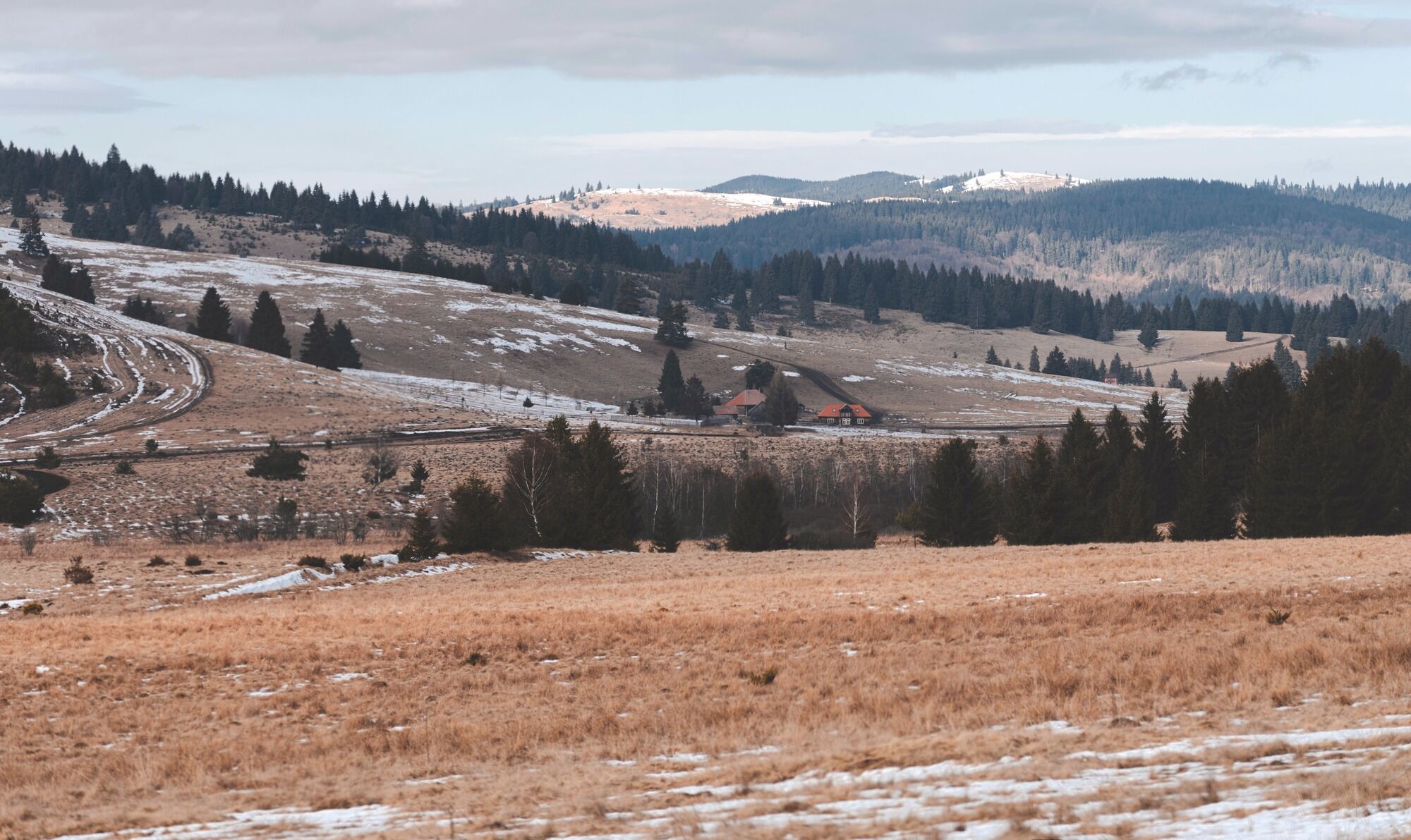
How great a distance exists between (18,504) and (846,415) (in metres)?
102

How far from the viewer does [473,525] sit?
2085 inches

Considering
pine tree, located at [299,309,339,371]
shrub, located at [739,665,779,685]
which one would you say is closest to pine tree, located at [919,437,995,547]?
shrub, located at [739,665,779,685]

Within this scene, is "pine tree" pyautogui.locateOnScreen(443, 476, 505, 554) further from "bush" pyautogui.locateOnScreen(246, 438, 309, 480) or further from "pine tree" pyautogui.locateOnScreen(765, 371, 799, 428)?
"pine tree" pyautogui.locateOnScreen(765, 371, 799, 428)

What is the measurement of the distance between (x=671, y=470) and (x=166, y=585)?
194ft

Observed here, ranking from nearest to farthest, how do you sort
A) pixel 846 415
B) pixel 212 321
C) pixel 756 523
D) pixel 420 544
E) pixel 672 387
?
1. pixel 420 544
2. pixel 756 523
3. pixel 846 415
4. pixel 672 387
5. pixel 212 321

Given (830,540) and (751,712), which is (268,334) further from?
(751,712)

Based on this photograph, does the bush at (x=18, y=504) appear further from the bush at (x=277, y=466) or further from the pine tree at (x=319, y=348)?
the pine tree at (x=319, y=348)

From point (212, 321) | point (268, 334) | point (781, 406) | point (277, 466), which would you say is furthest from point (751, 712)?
point (212, 321)

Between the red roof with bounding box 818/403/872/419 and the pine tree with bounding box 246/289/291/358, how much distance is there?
231 feet

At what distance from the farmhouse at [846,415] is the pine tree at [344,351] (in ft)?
206

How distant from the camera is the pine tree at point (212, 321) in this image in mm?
161125

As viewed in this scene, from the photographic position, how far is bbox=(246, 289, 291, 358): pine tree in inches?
6191

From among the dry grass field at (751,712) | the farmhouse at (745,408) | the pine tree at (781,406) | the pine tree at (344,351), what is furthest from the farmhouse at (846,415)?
the dry grass field at (751,712)

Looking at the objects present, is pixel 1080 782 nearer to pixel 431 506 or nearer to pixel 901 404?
pixel 431 506
